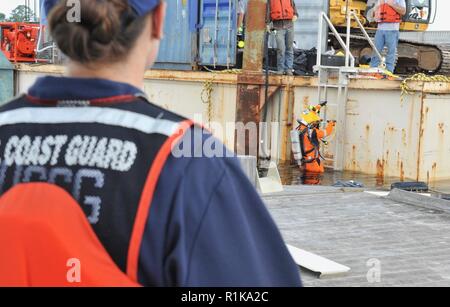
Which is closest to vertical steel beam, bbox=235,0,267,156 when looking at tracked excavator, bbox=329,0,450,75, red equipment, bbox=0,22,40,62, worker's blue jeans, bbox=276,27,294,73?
worker's blue jeans, bbox=276,27,294,73

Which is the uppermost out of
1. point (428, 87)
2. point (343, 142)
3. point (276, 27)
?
point (276, 27)

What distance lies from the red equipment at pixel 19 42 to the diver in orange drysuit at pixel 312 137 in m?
8.98

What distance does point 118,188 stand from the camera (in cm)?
142

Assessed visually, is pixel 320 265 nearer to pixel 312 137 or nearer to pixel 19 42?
pixel 312 137

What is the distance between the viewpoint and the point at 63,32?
4.86ft

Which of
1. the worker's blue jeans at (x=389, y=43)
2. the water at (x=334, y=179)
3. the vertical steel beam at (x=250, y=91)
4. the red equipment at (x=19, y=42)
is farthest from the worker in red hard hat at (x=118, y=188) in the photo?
the red equipment at (x=19, y=42)

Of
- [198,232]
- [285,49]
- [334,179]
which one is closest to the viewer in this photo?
[198,232]

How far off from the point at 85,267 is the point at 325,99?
451 inches

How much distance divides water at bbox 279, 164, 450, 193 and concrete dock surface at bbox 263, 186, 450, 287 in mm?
4517

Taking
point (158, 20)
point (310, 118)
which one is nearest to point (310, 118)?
point (310, 118)

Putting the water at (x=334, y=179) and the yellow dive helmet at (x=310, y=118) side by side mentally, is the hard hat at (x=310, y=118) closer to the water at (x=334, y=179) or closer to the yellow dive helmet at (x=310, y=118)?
the yellow dive helmet at (x=310, y=118)

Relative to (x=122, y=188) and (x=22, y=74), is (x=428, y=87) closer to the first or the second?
(x=22, y=74)

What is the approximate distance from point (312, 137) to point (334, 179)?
1020 millimetres

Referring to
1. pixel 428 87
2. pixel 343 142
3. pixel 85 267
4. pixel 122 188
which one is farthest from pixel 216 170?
pixel 343 142
